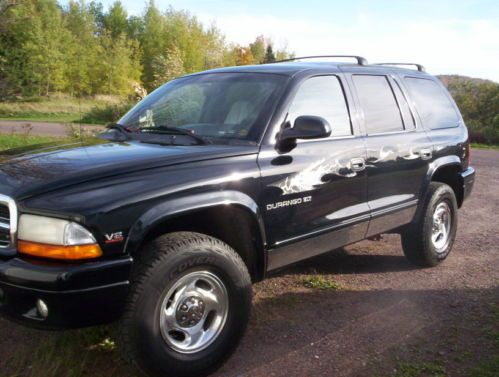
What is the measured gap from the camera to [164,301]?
2.75 m

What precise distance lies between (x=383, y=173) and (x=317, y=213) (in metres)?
0.89

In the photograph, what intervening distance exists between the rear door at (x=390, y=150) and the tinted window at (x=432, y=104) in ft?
0.69

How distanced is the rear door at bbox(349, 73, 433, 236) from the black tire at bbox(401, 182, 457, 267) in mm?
209

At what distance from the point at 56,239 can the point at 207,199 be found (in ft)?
2.77

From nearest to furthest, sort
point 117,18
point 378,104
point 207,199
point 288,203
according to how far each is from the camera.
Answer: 1. point 207,199
2. point 288,203
3. point 378,104
4. point 117,18

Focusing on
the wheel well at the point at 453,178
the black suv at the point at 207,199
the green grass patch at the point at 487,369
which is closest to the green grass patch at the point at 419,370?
the green grass patch at the point at 487,369

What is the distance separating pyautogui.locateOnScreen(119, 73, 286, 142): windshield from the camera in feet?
11.4

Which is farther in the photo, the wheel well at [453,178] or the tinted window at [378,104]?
the wheel well at [453,178]

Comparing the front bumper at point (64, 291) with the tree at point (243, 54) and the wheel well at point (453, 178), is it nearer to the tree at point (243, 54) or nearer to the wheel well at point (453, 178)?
the wheel well at point (453, 178)

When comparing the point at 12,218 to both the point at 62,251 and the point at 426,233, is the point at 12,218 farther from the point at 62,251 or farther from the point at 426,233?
the point at 426,233

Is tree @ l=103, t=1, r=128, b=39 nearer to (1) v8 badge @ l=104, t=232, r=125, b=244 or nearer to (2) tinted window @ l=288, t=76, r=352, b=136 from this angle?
(2) tinted window @ l=288, t=76, r=352, b=136

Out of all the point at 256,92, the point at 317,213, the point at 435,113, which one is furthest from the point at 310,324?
the point at 435,113

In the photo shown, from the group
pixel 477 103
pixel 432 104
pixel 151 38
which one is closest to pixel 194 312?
pixel 432 104

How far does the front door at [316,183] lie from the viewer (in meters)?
3.31
